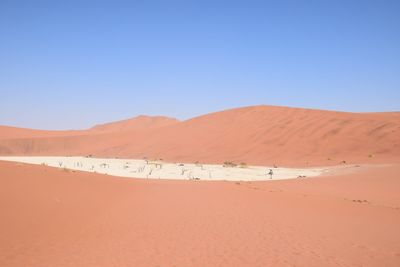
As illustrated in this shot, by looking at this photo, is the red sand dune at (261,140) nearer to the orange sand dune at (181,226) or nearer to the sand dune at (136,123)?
the orange sand dune at (181,226)

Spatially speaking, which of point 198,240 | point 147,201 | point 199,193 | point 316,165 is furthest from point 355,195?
point 316,165

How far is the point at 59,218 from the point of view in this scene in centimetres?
831

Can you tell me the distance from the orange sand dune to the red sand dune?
56.3 ft

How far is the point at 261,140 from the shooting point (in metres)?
38.2

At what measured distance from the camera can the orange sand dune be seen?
6.29m

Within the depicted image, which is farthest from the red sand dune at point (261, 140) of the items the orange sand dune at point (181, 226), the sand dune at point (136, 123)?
the sand dune at point (136, 123)

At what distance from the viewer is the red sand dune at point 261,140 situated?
3053 cm

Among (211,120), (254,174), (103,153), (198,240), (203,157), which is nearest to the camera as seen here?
(198,240)

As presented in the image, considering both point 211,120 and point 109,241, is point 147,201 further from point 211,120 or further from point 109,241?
point 211,120

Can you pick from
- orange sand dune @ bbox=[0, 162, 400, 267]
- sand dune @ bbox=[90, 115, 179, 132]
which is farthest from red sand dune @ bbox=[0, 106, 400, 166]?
sand dune @ bbox=[90, 115, 179, 132]

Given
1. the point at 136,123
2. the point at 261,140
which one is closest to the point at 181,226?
the point at 261,140

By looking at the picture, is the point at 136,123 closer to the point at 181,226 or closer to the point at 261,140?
the point at 261,140

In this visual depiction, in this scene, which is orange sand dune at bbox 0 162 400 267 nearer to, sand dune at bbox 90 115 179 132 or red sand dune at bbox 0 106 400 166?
red sand dune at bbox 0 106 400 166

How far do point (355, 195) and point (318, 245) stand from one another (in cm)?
819
